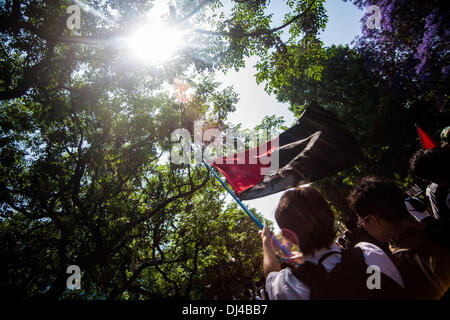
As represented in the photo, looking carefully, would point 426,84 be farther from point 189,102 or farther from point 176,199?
point 176,199

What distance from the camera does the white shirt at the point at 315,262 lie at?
141cm

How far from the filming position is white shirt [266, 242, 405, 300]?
141 cm

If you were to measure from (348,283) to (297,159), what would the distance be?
2216 mm

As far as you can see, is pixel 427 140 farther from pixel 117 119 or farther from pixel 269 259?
pixel 117 119

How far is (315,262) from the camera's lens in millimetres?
1562

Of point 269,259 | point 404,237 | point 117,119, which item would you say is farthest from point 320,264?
point 117,119

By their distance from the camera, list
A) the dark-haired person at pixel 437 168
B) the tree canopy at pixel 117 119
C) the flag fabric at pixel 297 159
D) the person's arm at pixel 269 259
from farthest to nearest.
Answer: the tree canopy at pixel 117 119 < the flag fabric at pixel 297 159 < the dark-haired person at pixel 437 168 < the person's arm at pixel 269 259

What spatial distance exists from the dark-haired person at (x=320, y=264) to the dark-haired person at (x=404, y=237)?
0.17 meters

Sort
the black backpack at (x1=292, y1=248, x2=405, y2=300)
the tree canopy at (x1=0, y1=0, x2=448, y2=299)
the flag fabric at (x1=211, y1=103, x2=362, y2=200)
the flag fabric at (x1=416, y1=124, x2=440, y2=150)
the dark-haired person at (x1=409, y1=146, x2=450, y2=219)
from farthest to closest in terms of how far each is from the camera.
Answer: the tree canopy at (x1=0, y1=0, x2=448, y2=299), the flag fabric at (x1=416, y1=124, x2=440, y2=150), the flag fabric at (x1=211, y1=103, x2=362, y2=200), the dark-haired person at (x1=409, y1=146, x2=450, y2=219), the black backpack at (x1=292, y1=248, x2=405, y2=300)

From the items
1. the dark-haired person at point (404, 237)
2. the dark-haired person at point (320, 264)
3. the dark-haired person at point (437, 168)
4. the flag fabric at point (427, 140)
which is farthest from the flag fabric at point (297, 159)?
the flag fabric at point (427, 140)

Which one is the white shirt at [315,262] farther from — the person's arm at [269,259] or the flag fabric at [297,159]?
the flag fabric at [297,159]

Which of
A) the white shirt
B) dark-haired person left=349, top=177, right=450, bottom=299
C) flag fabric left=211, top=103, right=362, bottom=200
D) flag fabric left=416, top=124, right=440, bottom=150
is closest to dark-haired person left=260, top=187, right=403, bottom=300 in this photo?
the white shirt

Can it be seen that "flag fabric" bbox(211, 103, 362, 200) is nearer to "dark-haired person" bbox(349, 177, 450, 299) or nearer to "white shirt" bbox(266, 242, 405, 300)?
"dark-haired person" bbox(349, 177, 450, 299)
